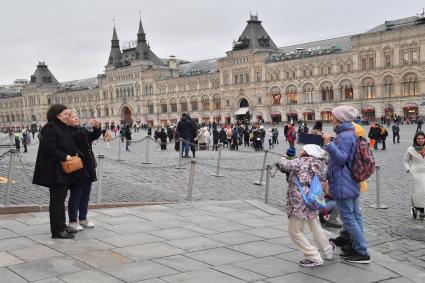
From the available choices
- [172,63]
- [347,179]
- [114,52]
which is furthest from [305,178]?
[114,52]

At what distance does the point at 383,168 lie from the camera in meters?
18.3

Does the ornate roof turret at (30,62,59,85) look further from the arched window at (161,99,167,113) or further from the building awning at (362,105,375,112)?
the building awning at (362,105,375,112)

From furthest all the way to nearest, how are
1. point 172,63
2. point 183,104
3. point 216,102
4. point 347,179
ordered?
point 172,63, point 183,104, point 216,102, point 347,179

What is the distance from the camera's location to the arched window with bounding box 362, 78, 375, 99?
62.7 metres

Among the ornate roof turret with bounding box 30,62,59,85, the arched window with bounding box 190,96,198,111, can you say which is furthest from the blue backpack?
the ornate roof turret with bounding box 30,62,59,85

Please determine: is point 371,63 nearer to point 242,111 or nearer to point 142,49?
point 242,111

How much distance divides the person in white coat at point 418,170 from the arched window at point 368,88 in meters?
55.4

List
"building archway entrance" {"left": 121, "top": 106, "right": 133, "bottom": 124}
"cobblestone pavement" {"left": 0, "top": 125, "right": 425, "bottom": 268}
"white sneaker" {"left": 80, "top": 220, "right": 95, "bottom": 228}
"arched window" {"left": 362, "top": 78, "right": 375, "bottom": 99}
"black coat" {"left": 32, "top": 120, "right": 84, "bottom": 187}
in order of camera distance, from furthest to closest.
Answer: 1. "building archway entrance" {"left": 121, "top": 106, "right": 133, "bottom": 124}
2. "arched window" {"left": 362, "top": 78, "right": 375, "bottom": 99}
3. "cobblestone pavement" {"left": 0, "top": 125, "right": 425, "bottom": 268}
4. "white sneaker" {"left": 80, "top": 220, "right": 95, "bottom": 228}
5. "black coat" {"left": 32, "top": 120, "right": 84, "bottom": 187}

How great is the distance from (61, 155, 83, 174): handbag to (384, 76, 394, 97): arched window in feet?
192

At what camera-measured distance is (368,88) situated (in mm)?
63062

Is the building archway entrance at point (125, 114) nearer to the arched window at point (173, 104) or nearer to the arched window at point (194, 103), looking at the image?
the arched window at point (173, 104)

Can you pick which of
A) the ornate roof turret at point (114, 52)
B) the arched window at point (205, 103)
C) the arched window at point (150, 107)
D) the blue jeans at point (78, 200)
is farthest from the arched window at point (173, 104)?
the blue jeans at point (78, 200)

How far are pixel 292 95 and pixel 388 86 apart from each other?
14129mm

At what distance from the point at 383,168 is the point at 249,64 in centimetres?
5875
